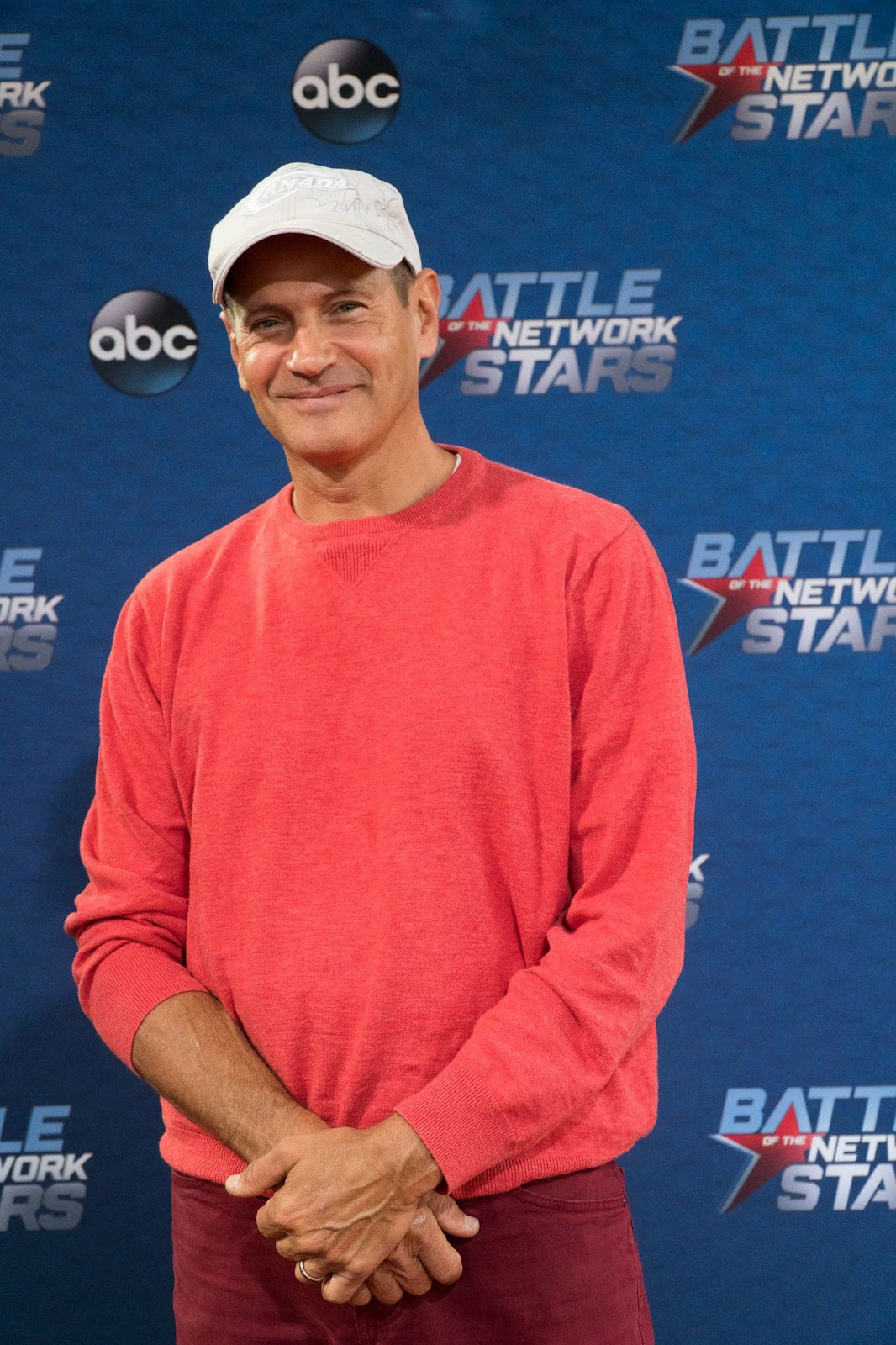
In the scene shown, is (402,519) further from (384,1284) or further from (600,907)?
(384,1284)

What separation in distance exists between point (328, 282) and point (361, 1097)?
78cm

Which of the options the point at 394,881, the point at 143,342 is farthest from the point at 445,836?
the point at 143,342

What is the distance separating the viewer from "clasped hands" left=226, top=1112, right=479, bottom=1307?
3.59 ft

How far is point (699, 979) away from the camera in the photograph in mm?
2219

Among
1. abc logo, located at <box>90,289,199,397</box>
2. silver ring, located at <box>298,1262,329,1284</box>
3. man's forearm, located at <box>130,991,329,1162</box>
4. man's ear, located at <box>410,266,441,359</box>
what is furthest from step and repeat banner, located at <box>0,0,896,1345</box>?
silver ring, located at <box>298,1262,329,1284</box>

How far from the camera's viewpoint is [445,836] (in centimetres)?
118

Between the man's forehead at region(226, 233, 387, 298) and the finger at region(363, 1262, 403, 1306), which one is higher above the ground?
the man's forehead at region(226, 233, 387, 298)

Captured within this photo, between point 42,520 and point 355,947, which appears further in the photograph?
point 42,520

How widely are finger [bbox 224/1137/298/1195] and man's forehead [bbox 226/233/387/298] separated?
0.80 metres

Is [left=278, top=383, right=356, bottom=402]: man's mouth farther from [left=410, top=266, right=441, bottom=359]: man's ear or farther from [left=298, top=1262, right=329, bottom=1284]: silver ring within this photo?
[left=298, top=1262, right=329, bottom=1284]: silver ring

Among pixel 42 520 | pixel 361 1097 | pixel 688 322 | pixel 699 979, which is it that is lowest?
pixel 699 979

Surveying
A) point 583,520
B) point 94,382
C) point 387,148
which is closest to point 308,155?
point 387,148

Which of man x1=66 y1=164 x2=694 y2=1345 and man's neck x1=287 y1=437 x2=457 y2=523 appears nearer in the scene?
man x1=66 y1=164 x2=694 y2=1345

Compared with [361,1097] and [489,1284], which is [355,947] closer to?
[361,1097]
